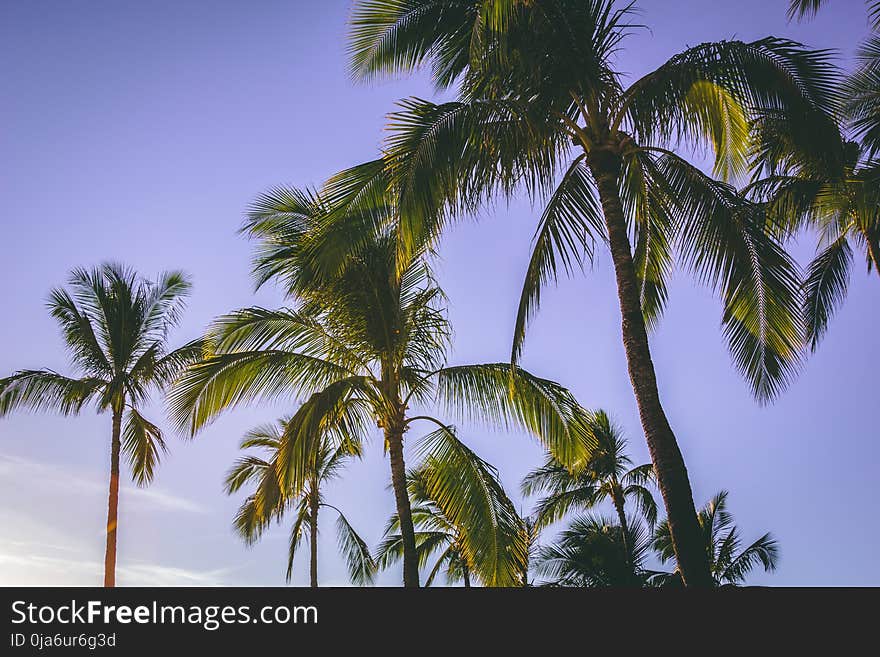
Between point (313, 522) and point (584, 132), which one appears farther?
point (313, 522)

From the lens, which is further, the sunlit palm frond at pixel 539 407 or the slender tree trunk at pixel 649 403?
the sunlit palm frond at pixel 539 407

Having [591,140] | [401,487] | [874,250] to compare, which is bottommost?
[401,487]

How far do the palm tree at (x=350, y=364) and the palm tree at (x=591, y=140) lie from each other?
105 inches

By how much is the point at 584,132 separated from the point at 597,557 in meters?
14.2

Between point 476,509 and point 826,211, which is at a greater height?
point 826,211

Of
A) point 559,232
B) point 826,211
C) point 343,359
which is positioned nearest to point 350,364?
point 343,359

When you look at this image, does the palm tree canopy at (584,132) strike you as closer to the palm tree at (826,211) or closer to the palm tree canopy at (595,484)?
the palm tree at (826,211)

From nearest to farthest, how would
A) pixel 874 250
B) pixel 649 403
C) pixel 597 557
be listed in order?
pixel 649 403 < pixel 874 250 < pixel 597 557

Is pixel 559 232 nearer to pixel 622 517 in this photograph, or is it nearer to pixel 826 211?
pixel 826 211

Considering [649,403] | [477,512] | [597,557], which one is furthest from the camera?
[597,557]

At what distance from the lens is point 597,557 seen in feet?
61.7

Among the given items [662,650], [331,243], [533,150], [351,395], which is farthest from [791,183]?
[662,650]

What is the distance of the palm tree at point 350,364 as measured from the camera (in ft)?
33.6

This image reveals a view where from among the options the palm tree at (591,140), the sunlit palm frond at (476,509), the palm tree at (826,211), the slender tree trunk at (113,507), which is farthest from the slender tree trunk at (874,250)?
the slender tree trunk at (113,507)
